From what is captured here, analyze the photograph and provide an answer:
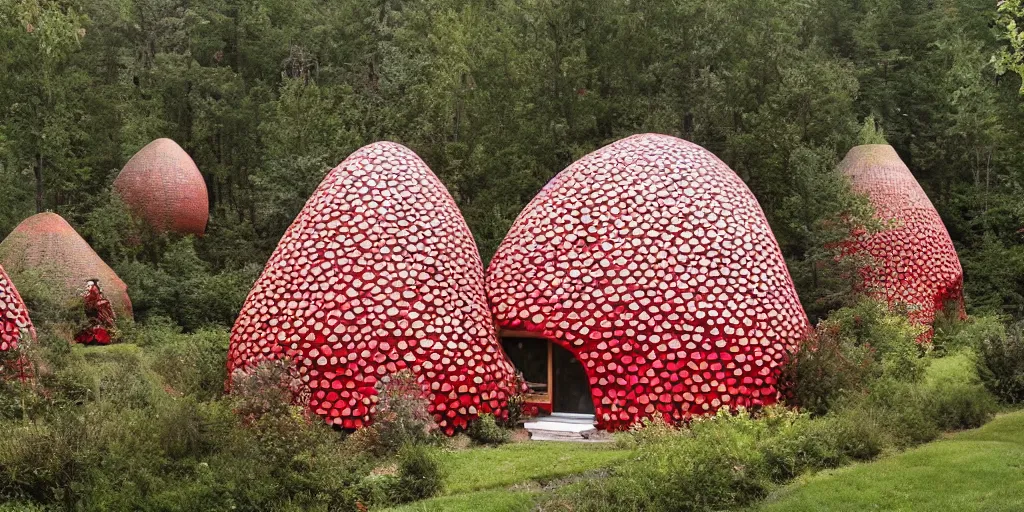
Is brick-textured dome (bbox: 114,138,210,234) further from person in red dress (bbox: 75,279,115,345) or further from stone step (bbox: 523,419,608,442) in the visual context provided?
stone step (bbox: 523,419,608,442)

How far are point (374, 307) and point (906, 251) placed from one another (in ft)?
40.8

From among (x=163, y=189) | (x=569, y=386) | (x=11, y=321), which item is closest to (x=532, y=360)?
(x=569, y=386)

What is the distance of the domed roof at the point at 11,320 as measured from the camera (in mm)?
A: 12945

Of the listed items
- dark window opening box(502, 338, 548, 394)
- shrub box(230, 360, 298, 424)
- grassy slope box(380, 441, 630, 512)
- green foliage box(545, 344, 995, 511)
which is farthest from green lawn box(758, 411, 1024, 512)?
shrub box(230, 360, 298, 424)

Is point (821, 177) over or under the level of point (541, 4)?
under

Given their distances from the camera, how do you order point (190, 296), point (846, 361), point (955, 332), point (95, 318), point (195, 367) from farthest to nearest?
point (190, 296) < point (955, 332) < point (95, 318) < point (195, 367) < point (846, 361)

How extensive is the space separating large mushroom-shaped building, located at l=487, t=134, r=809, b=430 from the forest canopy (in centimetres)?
641

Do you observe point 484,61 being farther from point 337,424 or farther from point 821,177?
point 337,424

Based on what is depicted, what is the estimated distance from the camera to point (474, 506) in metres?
9.71

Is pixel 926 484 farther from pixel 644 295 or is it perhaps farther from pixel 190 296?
pixel 190 296

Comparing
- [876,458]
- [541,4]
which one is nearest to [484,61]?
[541,4]

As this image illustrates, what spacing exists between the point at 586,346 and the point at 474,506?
428 centimetres

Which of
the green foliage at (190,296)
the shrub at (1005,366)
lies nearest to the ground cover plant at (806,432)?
the shrub at (1005,366)

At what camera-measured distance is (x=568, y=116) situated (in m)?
24.6
